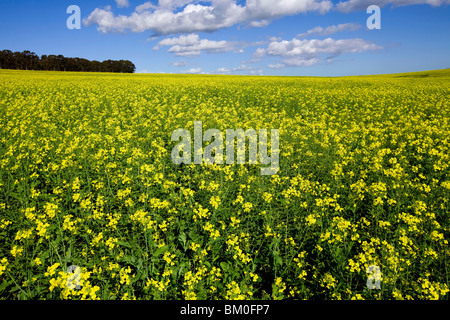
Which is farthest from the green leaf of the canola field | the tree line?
the tree line

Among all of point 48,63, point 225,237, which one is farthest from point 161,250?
point 48,63

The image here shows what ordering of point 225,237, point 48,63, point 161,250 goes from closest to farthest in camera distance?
point 161,250 < point 225,237 < point 48,63

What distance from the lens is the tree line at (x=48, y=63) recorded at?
86.9m

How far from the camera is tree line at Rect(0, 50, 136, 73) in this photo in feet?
285

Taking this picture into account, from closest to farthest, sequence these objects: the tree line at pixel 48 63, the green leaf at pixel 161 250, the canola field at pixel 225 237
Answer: the canola field at pixel 225 237
the green leaf at pixel 161 250
the tree line at pixel 48 63

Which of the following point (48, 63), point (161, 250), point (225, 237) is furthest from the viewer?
point (48, 63)

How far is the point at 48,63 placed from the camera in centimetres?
9050

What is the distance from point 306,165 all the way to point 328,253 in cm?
360

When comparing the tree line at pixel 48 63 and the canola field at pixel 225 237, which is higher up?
the tree line at pixel 48 63

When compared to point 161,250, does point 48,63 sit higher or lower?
higher

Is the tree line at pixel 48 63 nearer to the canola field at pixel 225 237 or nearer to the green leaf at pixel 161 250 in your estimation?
the canola field at pixel 225 237

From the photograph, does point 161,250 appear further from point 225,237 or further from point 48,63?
point 48,63

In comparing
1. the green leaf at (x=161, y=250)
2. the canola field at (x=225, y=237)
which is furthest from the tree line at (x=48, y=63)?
the green leaf at (x=161, y=250)
